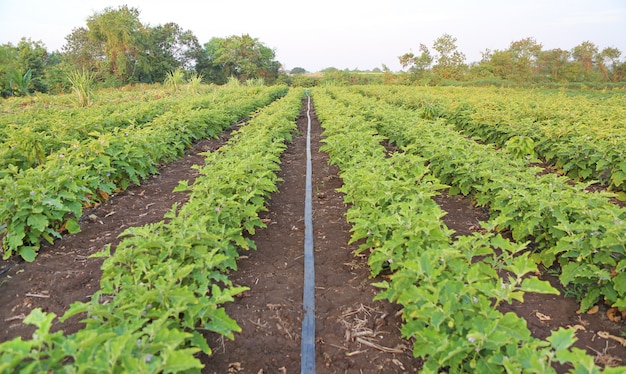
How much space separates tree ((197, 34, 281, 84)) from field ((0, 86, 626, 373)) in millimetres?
46585

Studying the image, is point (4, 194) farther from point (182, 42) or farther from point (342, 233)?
point (182, 42)

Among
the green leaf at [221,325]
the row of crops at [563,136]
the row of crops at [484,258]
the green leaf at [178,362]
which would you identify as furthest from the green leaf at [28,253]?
the row of crops at [563,136]

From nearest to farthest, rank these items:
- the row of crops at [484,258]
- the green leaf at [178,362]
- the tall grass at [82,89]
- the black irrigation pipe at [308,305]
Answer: the green leaf at [178,362] → the row of crops at [484,258] → the black irrigation pipe at [308,305] → the tall grass at [82,89]

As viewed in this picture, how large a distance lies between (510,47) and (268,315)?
53735 millimetres

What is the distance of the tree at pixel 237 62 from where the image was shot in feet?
164

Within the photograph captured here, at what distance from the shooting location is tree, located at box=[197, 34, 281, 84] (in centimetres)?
4988

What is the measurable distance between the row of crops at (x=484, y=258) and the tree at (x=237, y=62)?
47914mm

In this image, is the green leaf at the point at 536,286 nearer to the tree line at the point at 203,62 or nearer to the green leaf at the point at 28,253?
the green leaf at the point at 28,253

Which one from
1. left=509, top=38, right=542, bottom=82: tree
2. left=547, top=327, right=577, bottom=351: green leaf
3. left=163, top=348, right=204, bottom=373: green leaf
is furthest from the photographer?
left=509, top=38, right=542, bottom=82: tree

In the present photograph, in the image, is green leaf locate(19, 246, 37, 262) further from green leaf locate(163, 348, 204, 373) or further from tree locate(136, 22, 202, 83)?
tree locate(136, 22, 202, 83)

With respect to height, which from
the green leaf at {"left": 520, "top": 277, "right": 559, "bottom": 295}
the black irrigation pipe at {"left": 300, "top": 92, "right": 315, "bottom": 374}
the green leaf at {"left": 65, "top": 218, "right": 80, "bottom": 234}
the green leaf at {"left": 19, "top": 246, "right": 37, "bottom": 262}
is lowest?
the black irrigation pipe at {"left": 300, "top": 92, "right": 315, "bottom": 374}

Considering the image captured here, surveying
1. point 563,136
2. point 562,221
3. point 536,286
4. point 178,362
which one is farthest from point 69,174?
point 563,136

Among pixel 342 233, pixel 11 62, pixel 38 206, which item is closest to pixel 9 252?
pixel 38 206

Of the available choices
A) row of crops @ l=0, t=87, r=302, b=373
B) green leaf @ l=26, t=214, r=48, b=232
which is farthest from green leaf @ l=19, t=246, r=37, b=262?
row of crops @ l=0, t=87, r=302, b=373
